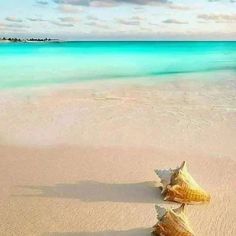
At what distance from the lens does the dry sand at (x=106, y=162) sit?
3.88 metres

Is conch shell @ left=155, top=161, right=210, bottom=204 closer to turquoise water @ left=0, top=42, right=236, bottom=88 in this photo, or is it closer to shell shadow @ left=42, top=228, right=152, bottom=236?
shell shadow @ left=42, top=228, right=152, bottom=236

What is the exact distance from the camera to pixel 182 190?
4188 mm

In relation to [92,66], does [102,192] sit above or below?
above

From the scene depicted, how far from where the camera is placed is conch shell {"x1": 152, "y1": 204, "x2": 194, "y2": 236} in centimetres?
343

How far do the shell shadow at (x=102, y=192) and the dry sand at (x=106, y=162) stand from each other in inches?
0.4

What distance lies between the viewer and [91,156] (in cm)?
560

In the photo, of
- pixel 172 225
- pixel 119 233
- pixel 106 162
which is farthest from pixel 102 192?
pixel 172 225

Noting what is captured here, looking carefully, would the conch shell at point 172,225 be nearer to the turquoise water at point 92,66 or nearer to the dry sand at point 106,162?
the dry sand at point 106,162

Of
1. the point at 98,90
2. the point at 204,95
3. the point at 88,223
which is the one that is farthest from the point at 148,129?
the point at 98,90

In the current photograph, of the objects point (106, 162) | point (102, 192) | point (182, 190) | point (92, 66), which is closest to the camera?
point (182, 190)

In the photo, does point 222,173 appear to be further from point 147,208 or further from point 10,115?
point 10,115

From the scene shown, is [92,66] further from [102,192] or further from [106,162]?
[102,192]

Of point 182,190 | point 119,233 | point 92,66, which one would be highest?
point 182,190

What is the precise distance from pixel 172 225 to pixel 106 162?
204cm
